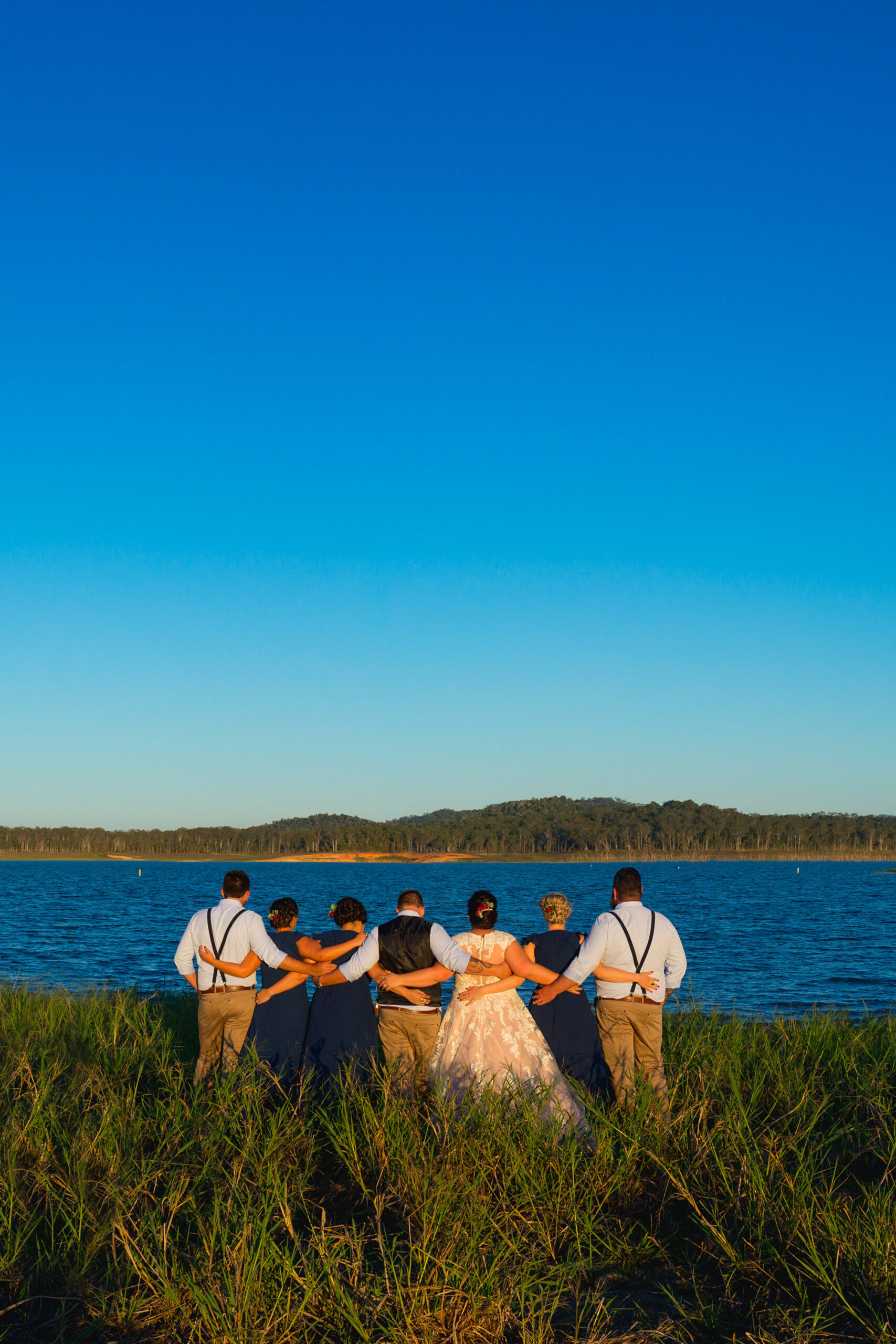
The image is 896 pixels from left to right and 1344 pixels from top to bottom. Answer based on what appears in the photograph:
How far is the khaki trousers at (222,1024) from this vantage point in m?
8.38

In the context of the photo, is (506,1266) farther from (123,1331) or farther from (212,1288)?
(123,1331)

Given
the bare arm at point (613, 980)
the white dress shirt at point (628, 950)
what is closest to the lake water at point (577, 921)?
the white dress shirt at point (628, 950)

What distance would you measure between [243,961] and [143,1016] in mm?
3675

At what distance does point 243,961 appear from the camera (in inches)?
325

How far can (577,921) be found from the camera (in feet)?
170

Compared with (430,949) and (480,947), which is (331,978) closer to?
(430,949)

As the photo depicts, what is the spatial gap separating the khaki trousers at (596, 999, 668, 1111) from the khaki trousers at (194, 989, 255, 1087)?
3.11 metres

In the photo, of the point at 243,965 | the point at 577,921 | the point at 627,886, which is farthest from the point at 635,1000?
the point at 577,921

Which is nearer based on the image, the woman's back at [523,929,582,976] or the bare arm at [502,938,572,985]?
the bare arm at [502,938,572,985]

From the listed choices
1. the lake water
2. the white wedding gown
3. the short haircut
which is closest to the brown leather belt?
the white wedding gown

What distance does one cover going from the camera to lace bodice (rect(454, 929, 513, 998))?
7.71 meters

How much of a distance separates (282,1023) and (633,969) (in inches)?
122

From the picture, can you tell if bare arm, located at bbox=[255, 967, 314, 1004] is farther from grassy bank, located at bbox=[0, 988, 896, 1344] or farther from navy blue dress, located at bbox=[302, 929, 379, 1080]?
grassy bank, located at bbox=[0, 988, 896, 1344]

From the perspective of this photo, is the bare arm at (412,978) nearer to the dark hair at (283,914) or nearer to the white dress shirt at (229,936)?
the white dress shirt at (229,936)
